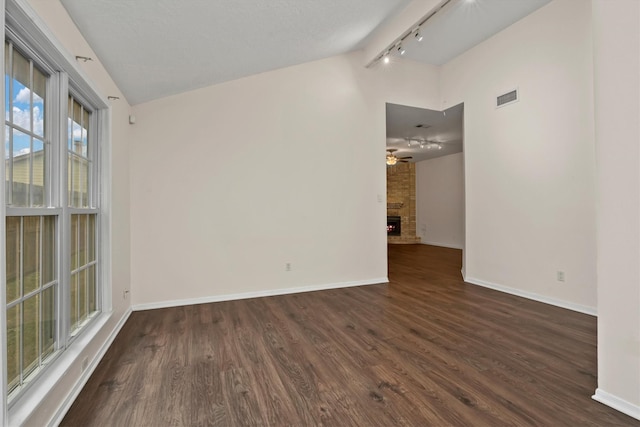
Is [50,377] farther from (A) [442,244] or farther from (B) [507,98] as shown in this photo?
(A) [442,244]

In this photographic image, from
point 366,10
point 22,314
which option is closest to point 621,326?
point 22,314

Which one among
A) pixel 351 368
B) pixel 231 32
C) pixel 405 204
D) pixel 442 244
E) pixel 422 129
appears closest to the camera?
pixel 351 368

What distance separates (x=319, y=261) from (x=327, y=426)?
A: 2.86 meters

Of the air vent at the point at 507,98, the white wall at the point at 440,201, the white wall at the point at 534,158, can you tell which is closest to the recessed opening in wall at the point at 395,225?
the white wall at the point at 440,201

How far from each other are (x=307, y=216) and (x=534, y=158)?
116 inches

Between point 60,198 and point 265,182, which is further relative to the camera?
point 265,182

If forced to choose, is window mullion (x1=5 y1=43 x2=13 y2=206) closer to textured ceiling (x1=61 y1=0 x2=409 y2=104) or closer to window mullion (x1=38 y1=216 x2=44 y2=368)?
window mullion (x1=38 y1=216 x2=44 y2=368)

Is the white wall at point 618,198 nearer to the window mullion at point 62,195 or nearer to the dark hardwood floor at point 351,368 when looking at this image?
the dark hardwood floor at point 351,368

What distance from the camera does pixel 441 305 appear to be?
11.8 ft

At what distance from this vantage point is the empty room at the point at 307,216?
66.1 inches

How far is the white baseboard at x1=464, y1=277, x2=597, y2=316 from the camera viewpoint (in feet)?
10.9

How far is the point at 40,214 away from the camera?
1659 millimetres

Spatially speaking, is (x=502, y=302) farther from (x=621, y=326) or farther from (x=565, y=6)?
(x=565, y=6)

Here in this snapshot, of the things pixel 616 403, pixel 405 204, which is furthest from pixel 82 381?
pixel 405 204
